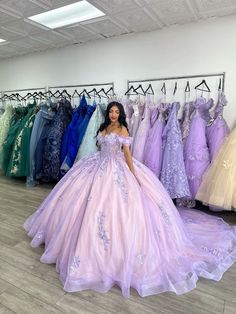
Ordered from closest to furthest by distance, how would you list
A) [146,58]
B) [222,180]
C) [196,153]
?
[222,180] < [196,153] < [146,58]

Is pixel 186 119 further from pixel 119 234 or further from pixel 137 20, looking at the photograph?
pixel 119 234

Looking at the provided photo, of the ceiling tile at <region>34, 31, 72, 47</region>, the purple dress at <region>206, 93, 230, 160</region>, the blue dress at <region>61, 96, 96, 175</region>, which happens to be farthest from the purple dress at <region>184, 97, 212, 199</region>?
the ceiling tile at <region>34, 31, 72, 47</region>

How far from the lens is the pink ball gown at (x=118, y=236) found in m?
1.68

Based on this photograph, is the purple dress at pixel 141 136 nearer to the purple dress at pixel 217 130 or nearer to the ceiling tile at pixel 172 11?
the purple dress at pixel 217 130

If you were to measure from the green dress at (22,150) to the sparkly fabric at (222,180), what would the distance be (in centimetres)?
272

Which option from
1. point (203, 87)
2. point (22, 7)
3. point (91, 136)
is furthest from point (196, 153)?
point (22, 7)

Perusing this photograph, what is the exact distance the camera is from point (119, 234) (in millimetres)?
1763

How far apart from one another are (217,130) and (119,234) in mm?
1813

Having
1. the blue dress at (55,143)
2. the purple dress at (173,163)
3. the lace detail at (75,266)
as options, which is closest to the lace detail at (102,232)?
the lace detail at (75,266)

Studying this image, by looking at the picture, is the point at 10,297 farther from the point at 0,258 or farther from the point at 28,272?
the point at 0,258

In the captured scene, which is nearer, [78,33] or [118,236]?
[118,236]

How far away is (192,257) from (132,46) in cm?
296

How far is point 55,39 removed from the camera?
3904mm

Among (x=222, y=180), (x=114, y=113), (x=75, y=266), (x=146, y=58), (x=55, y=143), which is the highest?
(x=146, y=58)
